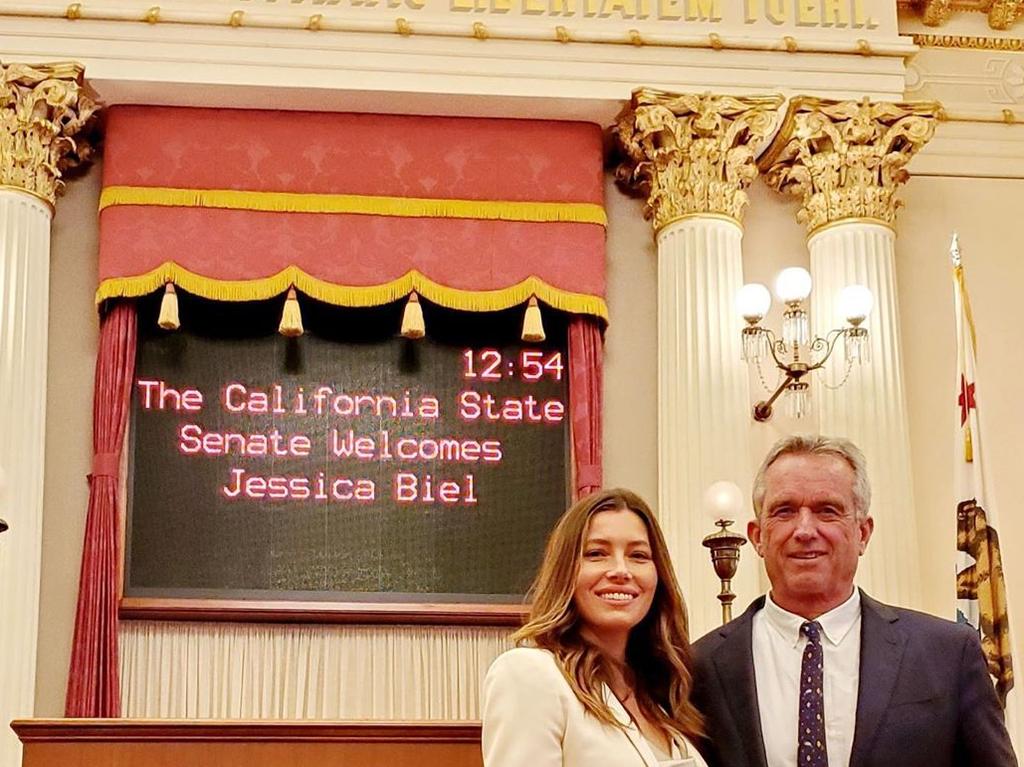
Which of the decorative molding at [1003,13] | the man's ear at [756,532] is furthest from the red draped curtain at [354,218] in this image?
the man's ear at [756,532]

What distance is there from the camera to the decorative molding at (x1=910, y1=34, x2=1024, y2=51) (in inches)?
400

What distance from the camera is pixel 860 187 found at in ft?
30.5

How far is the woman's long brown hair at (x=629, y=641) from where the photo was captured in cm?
366

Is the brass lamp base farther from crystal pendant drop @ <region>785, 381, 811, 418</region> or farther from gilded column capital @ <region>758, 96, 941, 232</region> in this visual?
gilded column capital @ <region>758, 96, 941, 232</region>

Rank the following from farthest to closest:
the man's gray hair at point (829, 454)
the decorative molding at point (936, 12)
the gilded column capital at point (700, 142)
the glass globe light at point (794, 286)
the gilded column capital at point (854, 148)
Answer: the decorative molding at point (936, 12) < the gilded column capital at point (854, 148) < the gilded column capital at point (700, 142) < the glass globe light at point (794, 286) < the man's gray hair at point (829, 454)

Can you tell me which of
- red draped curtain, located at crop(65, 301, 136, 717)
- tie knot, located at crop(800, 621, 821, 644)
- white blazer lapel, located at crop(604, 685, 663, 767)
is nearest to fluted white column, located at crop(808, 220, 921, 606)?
red draped curtain, located at crop(65, 301, 136, 717)

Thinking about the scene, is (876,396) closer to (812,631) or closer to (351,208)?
(351,208)

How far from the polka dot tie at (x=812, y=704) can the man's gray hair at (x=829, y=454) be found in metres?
0.29

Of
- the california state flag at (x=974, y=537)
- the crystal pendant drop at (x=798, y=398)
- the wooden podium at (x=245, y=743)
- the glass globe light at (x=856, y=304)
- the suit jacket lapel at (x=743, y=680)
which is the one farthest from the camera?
the crystal pendant drop at (x=798, y=398)

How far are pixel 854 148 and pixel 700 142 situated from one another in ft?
2.76

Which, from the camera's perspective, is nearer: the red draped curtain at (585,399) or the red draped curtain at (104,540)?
the red draped curtain at (104,540)

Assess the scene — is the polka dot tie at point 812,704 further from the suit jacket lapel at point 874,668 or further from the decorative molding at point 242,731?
the decorative molding at point 242,731

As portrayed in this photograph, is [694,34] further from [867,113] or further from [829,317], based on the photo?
[829,317]

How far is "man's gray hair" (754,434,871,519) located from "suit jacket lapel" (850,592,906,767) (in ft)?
0.74
